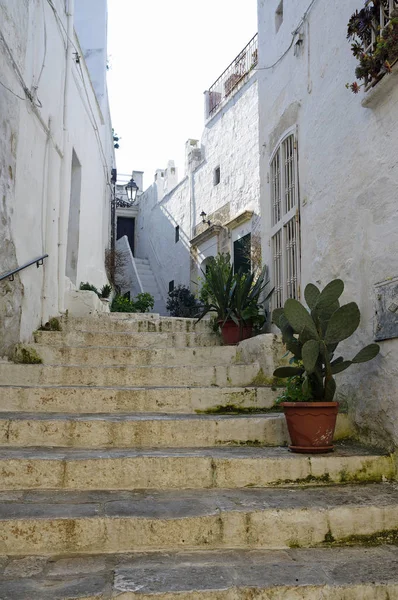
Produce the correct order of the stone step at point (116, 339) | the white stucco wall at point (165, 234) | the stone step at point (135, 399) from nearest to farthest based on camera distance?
1. the stone step at point (135, 399)
2. the stone step at point (116, 339)
3. the white stucco wall at point (165, 234)

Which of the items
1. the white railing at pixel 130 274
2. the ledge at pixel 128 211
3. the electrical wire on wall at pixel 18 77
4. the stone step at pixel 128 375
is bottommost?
the stone step at pixel 128 375

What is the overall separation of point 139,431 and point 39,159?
3.33 metres

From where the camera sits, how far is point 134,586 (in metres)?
1.97

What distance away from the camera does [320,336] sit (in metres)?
3.25

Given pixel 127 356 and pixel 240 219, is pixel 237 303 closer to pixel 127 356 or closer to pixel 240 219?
pixel 127 356

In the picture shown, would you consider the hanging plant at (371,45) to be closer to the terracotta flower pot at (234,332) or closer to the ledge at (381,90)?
the ledge at (381,90)

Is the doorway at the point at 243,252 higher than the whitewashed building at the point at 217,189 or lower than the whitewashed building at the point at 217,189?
lower

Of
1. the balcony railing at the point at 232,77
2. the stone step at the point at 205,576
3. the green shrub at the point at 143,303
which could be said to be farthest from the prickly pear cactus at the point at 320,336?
the balcony railing at the point at 232,77

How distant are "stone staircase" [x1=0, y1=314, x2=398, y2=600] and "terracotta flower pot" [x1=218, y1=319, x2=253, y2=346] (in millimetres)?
1644

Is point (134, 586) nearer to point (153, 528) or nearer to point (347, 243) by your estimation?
point (153, 528)

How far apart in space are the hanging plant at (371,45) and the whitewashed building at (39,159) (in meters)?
2.69

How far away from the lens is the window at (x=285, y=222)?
509cm

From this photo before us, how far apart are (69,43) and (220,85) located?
25.2 feet

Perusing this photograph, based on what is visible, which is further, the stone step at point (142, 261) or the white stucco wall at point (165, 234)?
the stone step at point (142, 261)
